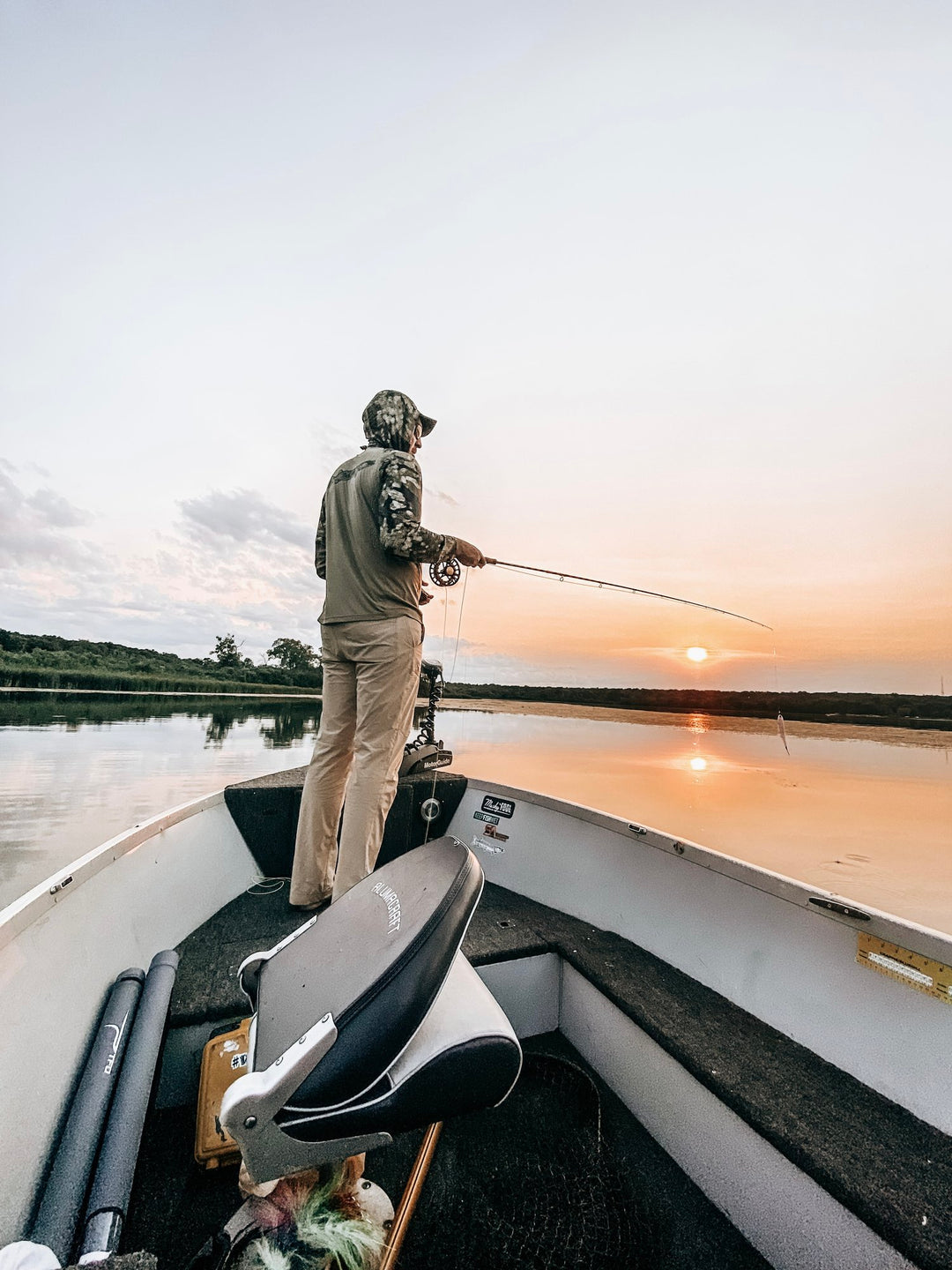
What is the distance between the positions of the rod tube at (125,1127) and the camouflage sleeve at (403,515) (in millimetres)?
1446

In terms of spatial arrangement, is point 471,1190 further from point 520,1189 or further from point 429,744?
point 429,744

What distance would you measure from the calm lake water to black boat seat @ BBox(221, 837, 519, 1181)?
6.37 ft

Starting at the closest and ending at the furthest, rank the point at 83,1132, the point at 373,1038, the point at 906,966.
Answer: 1. the point at 373,1038
2. the point at 83,1132
3. the point at 906,966

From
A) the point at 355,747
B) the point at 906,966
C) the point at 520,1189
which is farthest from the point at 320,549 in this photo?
the point at 906,966

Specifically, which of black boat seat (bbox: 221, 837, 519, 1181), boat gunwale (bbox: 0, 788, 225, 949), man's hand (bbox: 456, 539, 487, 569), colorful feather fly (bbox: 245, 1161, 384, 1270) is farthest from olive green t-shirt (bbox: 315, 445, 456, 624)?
colorful feather fly (bbox: 245, 1161, 384, 1270)

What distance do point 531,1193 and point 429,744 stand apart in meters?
1.85

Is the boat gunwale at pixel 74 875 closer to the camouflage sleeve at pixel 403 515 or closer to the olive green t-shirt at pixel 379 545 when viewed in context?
the olive green t-shirt at pixel 379 545

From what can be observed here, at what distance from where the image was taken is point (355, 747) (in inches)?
74.9

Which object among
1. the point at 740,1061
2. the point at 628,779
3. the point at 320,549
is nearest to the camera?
the point at 740,1061

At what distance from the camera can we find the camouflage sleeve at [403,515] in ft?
6.23

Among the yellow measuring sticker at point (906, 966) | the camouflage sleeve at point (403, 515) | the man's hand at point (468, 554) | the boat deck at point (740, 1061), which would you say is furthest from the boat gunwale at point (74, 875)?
the yellow measuring sticker at point (906, 966)

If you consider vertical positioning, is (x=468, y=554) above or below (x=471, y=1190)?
above

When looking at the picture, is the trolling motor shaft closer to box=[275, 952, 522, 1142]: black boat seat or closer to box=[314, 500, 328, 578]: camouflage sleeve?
box=[314, 500, 328, 578]: camouflage sleeve

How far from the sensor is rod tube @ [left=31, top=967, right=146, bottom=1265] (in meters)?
0.97
